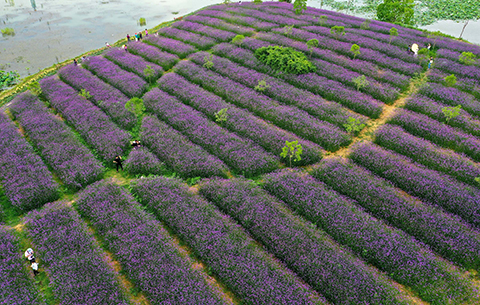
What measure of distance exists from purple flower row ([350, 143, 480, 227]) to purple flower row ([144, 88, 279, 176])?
5.46 meters

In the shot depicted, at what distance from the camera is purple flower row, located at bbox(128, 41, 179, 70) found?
86.3 ft

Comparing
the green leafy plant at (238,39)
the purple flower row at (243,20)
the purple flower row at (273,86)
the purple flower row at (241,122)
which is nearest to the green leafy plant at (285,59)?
the purple flower row at (273,86)

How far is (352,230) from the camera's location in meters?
11.6

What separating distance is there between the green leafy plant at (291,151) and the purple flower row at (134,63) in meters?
15.2

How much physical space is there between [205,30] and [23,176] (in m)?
25.6

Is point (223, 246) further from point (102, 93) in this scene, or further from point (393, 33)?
point (393, 33)

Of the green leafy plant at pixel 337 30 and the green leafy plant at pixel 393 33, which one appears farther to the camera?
the green leafy plant at pixel 337 30

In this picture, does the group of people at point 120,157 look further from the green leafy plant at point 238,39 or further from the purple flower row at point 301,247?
the green leafy plant at point 238,39

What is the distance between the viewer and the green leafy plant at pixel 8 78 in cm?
2682

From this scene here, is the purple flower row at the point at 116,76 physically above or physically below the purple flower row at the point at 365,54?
below

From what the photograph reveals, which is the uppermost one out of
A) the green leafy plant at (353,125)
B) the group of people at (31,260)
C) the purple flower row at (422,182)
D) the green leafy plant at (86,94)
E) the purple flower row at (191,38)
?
the purple flower row at (191,38)

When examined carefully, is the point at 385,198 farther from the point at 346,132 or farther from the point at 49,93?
the point at 49,93

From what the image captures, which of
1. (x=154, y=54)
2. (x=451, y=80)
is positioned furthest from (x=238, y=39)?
(x=451, y=80)

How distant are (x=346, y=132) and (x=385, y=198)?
5824mm
